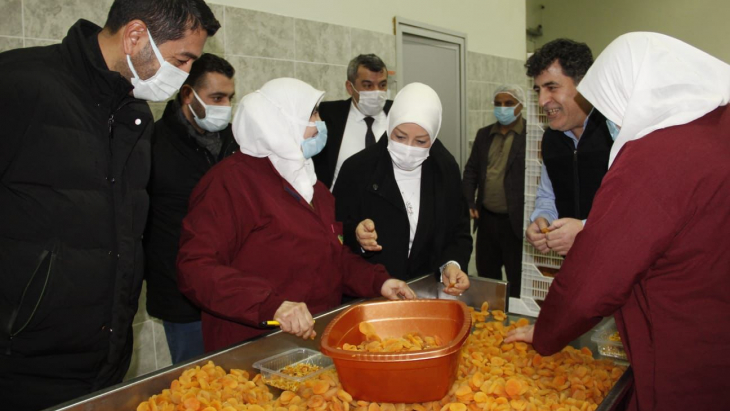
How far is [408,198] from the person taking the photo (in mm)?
2559

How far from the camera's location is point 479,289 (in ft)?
7.62

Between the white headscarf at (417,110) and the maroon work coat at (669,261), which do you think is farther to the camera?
the white headscarf at (417,110)

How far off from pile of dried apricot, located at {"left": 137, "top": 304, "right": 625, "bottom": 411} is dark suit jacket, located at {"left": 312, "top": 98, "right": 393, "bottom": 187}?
2.08 m

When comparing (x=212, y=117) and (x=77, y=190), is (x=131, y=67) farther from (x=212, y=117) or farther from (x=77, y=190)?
(x=212, y=117)

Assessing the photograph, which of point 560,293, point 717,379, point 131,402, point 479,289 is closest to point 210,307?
point 131,402

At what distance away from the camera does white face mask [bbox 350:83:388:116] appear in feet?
12.2

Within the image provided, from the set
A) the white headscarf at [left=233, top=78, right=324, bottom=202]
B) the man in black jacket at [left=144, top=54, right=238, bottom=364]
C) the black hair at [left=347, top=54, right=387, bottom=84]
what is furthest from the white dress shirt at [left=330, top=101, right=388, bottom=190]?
the white headscarf at [left=233, top=78, right=324, bottom=202]

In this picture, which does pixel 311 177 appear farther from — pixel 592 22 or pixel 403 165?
pixel 592 22

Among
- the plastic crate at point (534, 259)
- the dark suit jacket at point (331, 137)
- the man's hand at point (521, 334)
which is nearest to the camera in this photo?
the man's hand at point (521, 334)

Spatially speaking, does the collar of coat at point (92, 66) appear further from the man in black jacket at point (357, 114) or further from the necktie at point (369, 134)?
the necktie at point (369, 134)

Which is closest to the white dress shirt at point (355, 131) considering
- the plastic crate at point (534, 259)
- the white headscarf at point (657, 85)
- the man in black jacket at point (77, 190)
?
the plastic crate at point (534, 259)

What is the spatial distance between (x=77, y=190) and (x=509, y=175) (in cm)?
360

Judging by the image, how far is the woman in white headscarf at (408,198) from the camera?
8.06ft

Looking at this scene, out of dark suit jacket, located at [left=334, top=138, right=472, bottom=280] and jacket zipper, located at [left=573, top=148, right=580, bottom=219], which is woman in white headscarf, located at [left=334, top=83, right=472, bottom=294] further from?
jacket zipper, located at [left=573, top=148, right=580, bottom=219]
